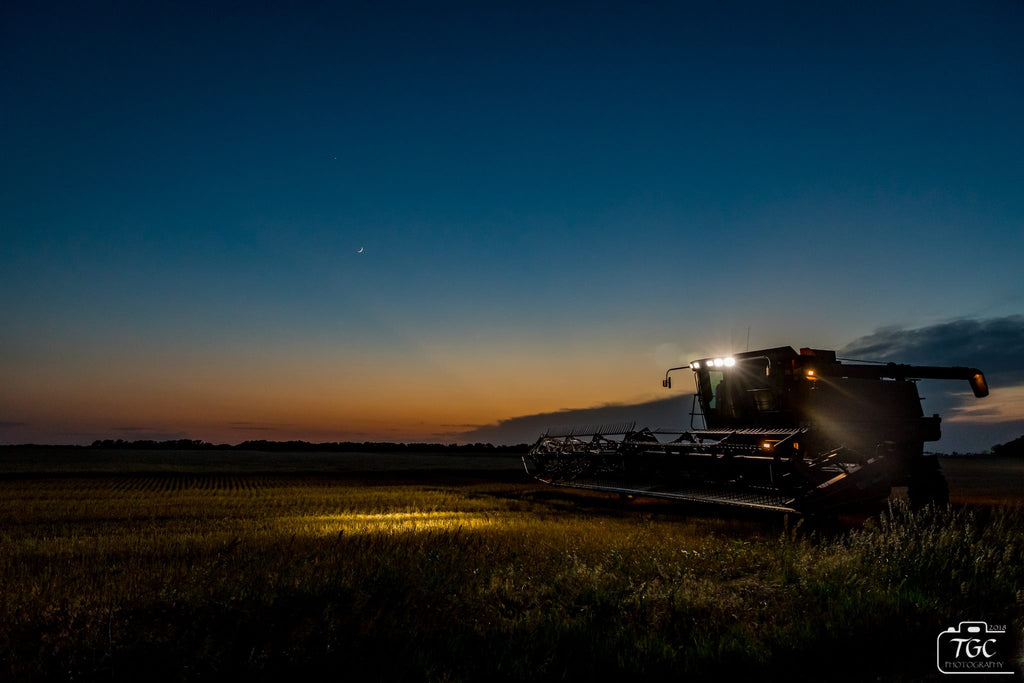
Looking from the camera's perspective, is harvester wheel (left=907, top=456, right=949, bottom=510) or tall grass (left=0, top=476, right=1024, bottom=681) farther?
harvester wheel (left=907, top=456, right=949, bottom=510)

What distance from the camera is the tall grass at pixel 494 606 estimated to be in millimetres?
4141

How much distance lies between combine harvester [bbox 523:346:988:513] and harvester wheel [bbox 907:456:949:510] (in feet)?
0.07

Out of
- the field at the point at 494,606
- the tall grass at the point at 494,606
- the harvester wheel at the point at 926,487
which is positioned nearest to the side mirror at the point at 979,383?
the harvester wheel at the point at 926,487

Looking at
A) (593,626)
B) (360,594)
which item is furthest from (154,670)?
(593,626)

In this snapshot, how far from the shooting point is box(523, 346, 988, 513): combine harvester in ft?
34.5

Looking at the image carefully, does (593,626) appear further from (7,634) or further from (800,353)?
(800,353)

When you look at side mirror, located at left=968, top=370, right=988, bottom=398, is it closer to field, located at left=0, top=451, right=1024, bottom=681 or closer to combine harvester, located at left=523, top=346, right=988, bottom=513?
combine harvester, located at left=523, top=346, right=988, bottom=513

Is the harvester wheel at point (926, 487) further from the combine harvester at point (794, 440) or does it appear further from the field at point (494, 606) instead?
the field at point (494, 606)

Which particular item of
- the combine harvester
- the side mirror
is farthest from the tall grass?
the side mirror

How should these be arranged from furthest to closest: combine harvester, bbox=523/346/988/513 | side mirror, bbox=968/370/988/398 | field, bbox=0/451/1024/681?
side mirror, bbox=968/370/988/398
combine harvester, bbox=523/346/988/513
field, bbox=0/451/1024/681

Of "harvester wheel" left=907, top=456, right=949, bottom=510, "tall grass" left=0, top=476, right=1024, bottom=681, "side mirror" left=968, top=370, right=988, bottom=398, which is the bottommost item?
"harvester wheel" left=907, top=456, right=949, bottom=510

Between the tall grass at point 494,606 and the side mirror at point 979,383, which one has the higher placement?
the side mirror at point 979,383

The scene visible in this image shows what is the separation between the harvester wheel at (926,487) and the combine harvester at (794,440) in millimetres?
20

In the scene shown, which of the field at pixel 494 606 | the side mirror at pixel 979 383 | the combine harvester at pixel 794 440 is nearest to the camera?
the field at pixel 494 606
